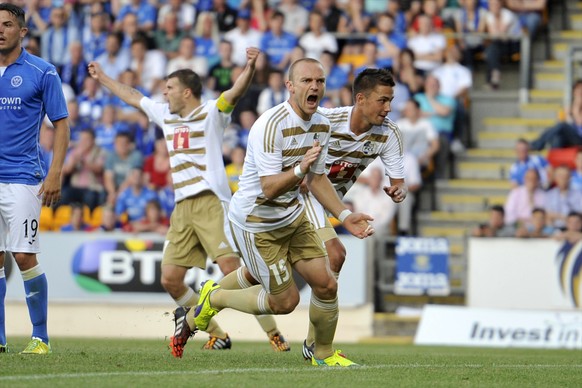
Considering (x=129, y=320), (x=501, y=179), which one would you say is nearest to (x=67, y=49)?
(x=129, y=320)

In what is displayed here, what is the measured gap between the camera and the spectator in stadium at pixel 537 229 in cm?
1833

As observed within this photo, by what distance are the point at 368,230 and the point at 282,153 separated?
939 mm

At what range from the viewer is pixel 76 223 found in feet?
64.4

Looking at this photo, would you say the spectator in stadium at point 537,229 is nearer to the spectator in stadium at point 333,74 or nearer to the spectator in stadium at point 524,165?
the spectator in stadium at point 524,165

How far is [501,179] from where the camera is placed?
71.6 feet

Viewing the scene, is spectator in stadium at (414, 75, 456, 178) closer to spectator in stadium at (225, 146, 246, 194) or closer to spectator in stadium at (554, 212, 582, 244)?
spectator in stadium at (554, 212, 582, 244)

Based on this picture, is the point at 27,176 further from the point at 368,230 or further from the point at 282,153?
the point at 368,230

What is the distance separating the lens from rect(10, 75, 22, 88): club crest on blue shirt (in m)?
10.5

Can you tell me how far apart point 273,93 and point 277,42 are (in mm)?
1723

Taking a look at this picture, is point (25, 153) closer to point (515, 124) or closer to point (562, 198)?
point (562, 198)

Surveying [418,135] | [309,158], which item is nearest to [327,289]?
[309,158]

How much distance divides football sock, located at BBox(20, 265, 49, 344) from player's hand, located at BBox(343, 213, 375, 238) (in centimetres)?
292

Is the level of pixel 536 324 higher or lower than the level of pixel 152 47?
lower

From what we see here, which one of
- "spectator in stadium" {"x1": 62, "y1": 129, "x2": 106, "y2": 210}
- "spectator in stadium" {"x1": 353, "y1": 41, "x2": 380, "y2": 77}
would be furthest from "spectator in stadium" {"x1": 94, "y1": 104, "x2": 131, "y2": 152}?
"spectator in stadium" {"x1": 353, "y1": 41, "x2": 380, "y2": 77}
